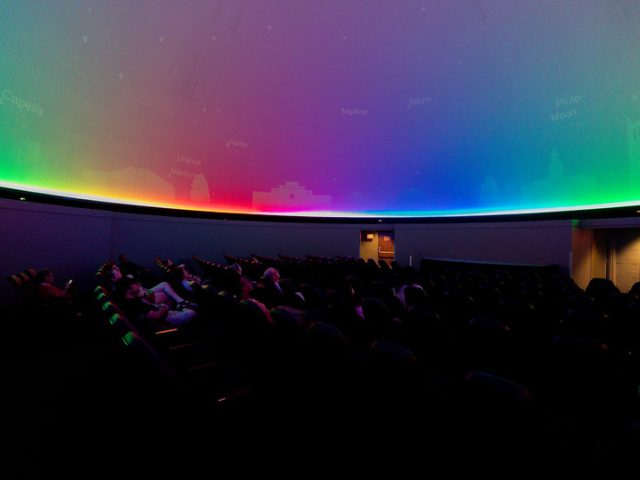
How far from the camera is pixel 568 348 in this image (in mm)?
1960

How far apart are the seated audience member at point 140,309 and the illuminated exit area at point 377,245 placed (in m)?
11.9

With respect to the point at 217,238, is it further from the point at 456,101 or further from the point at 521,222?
the point at 521,222

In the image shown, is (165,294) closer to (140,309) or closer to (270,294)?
(140,309)

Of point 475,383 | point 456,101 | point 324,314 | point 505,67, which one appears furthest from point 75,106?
→ point 505,67

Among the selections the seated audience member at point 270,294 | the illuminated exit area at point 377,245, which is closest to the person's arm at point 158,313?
the seated audience member at point 270,294

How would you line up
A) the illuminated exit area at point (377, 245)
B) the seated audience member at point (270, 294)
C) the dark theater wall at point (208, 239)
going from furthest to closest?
the illuminated exit area at point (377, 245) → the dark theater wall at point (208, 239) → the seated audience member at point (270, 294)

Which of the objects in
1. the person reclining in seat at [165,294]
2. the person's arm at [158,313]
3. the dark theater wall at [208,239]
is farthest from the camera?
the dark theater wall at [208,239]

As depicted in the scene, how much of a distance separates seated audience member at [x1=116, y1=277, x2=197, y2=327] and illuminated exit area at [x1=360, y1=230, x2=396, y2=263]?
39.0ft

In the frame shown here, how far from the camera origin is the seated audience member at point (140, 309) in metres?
3.21

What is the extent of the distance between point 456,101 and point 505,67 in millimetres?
1570

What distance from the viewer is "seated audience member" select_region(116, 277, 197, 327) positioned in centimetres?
321

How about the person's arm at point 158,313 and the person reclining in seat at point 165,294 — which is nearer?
the person's arm at point 158,313

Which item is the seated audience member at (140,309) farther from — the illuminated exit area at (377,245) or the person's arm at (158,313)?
the illuminated exit area at (377,245)

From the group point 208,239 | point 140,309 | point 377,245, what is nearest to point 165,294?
point 140,309
